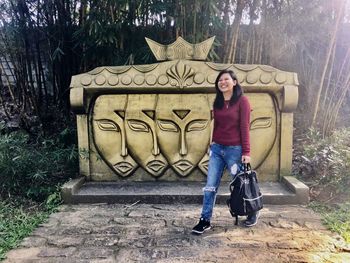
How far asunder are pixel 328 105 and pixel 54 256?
14.2ft

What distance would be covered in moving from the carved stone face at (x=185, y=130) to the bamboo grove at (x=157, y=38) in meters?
0.91

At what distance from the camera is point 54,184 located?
4078 mm

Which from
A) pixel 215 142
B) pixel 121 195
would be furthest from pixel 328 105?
pixel 121 195

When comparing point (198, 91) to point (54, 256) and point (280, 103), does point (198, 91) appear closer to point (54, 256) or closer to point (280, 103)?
point (280, 103)

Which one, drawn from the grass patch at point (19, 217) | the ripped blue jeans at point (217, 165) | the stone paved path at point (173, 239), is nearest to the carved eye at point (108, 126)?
the grass patch at point (19, 217)

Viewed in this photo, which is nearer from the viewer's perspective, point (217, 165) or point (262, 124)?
point (217, 165)

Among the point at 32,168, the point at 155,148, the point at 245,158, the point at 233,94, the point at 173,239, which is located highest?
the point at 233,94

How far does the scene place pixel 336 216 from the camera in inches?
128

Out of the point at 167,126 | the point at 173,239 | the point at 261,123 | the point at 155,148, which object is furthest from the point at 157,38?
the point at 173,239

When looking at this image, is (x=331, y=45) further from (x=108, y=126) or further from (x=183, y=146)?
(x=108, y=126)

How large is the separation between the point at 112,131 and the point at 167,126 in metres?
0.64

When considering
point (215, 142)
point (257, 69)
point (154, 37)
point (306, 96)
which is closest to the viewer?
point (215, 142)

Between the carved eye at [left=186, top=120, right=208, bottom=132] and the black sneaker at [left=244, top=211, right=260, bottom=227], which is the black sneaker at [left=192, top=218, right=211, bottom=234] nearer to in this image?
the black sneaker at [left=244, top=211, right=260, bottom=227]

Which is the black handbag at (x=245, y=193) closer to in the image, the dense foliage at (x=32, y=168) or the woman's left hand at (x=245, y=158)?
the woman's left hand at (x=245, y=158)
